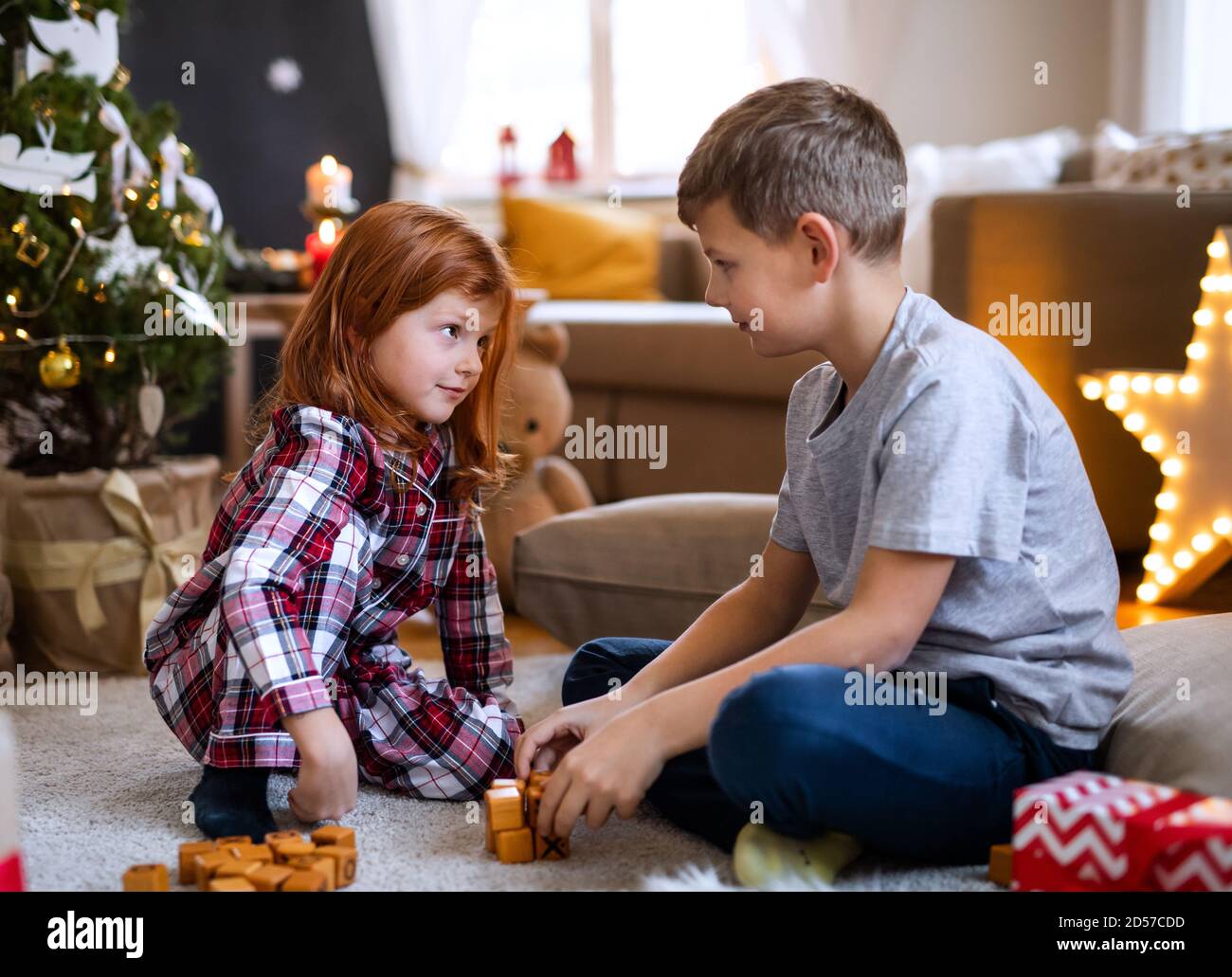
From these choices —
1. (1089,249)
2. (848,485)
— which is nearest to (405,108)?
(1089,249)

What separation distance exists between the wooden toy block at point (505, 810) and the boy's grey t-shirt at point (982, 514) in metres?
0.32

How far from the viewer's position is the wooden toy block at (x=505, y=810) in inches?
39.4

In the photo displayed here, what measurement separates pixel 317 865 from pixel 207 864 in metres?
0.08

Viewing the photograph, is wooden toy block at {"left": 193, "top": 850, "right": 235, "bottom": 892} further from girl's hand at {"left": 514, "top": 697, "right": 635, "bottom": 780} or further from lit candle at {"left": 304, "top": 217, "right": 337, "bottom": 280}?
lit candle at {"left": 304, "top": 217, "right": 337, "bottom": 280}

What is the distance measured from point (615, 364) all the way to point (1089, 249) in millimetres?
990

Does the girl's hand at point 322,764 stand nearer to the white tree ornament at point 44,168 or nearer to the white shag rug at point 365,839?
the white shag rug at point 365,839

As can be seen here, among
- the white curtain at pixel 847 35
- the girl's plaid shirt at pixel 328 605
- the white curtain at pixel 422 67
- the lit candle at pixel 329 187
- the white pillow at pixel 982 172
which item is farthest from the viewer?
the white curtain at pixel 422 67

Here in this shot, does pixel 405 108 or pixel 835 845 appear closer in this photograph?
pixel 835 845

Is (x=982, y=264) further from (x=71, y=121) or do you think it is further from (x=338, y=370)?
(x=71, y=121)

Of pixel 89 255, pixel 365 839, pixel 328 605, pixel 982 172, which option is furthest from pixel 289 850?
pixel 982 172

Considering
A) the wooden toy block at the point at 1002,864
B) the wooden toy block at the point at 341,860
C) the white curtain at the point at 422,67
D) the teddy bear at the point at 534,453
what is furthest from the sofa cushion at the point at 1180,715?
the white curtain at the point at 422,67

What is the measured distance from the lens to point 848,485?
104cm
